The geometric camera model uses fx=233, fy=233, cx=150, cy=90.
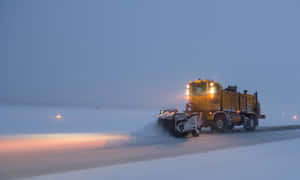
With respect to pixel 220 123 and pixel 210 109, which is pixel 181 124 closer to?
pixel 210 109

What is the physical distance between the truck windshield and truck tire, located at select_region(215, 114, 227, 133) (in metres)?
1.70

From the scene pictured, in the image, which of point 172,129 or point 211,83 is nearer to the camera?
point 172,129

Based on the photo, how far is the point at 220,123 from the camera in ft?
45.7

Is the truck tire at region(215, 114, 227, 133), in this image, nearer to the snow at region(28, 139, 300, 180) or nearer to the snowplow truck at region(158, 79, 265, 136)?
the snowplow truck at region(158, 79, 265, 136)

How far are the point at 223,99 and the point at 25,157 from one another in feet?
37.7

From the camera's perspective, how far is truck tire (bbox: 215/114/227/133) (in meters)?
13.8

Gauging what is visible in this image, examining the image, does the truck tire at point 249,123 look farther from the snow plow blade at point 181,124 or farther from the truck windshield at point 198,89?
the snow plow blade at point 181,124

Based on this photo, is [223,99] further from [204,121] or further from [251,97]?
[251,97]

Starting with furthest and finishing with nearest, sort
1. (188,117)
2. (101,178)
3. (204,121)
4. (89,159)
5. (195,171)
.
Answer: (204,121)
(188,117)
(89,159)
(195,171)
(101,178)

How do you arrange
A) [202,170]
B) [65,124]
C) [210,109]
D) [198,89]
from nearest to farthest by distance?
[202,170], [210,109], [198,89], [65,124]

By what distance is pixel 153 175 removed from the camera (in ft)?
14.4

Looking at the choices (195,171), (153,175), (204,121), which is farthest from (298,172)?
(204,121)

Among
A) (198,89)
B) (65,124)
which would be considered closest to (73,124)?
(65,124)

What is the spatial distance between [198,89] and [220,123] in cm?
242
